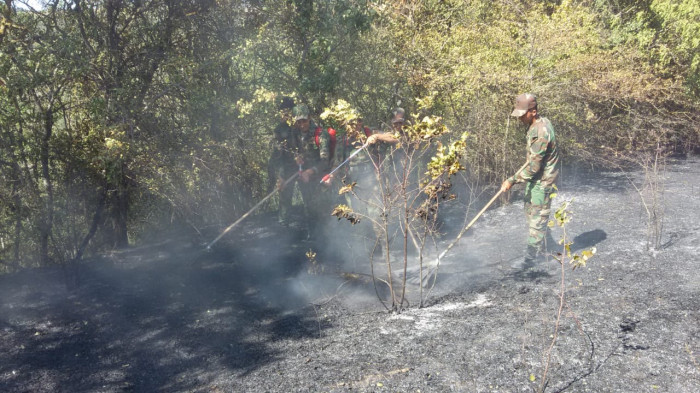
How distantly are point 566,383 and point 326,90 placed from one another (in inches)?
222

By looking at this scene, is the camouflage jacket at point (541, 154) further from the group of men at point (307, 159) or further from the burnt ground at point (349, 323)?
the group of men at point (307, 159)

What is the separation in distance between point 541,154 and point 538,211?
24.3 inches

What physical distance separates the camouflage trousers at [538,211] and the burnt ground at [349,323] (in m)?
0.29

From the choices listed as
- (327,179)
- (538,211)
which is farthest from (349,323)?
(538,211)

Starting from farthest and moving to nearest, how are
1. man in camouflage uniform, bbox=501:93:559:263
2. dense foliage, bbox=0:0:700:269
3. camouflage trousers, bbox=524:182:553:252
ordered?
dense foliage, bbox=0:0:700:269
camouflage trousers, bbox=524:182:553:252
man in camouflage uniform, bbox=501:93:559:263

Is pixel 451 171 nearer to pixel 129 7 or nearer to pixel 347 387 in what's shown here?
pixel 347 387

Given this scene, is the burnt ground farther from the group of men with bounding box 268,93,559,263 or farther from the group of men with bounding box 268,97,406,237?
the group of men with bounding box 268,97,406,237

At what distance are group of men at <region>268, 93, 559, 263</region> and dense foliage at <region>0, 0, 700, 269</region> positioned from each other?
76cm

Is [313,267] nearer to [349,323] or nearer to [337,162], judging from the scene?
[349,323]

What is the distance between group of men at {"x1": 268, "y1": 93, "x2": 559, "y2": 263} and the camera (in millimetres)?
5250

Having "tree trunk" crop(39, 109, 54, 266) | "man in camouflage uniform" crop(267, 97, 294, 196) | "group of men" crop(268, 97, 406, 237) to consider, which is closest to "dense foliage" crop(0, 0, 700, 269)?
"tree trunk" crop(39, 109, 54, 266)

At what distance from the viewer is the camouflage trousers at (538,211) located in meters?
5.34

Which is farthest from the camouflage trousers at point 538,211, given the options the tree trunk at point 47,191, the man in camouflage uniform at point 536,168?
the tree trunk at point 47,191

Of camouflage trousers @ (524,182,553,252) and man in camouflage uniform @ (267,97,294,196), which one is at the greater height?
man in camouflage uniform @ (267,97,294,196)
